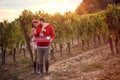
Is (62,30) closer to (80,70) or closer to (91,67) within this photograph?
(91,67)

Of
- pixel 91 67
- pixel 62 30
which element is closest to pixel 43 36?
pixel 91 67

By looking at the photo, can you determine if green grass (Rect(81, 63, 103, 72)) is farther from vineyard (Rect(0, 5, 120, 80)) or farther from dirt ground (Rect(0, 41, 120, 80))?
vineyard (Rect(0, 5, 120, 80))

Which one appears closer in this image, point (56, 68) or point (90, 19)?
point (56, 68)

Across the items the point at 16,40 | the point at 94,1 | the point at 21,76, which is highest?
the point at 94,1

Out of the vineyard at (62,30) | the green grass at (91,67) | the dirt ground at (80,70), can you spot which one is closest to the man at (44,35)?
the dirt ground at (80,70)

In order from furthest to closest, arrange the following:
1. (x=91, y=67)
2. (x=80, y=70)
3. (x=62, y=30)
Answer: (x=62, y=30) → (x=91, y=67) → (x=80, y=70)

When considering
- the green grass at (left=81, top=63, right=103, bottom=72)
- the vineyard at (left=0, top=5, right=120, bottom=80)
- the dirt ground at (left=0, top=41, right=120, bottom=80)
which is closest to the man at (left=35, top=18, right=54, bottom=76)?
the dirt ground at (left=0, top=41, right=120, bottom=80)

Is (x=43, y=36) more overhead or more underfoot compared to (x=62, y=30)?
more underfoot

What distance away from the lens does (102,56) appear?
1581 cm

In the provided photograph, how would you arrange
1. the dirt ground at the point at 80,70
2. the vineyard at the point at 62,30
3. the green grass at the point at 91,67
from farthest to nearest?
the vineyard at the point at 62,30
the green grass at the point at 91,67
the dirt ground at the point at 80,70

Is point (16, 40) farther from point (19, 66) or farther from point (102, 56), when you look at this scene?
point (102, 56)

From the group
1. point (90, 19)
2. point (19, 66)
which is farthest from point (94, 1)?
point (19, 66)

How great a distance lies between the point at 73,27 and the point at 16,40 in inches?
166

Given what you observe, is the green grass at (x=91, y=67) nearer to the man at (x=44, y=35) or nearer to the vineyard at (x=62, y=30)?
the vineyard at (x=62, y=30)
